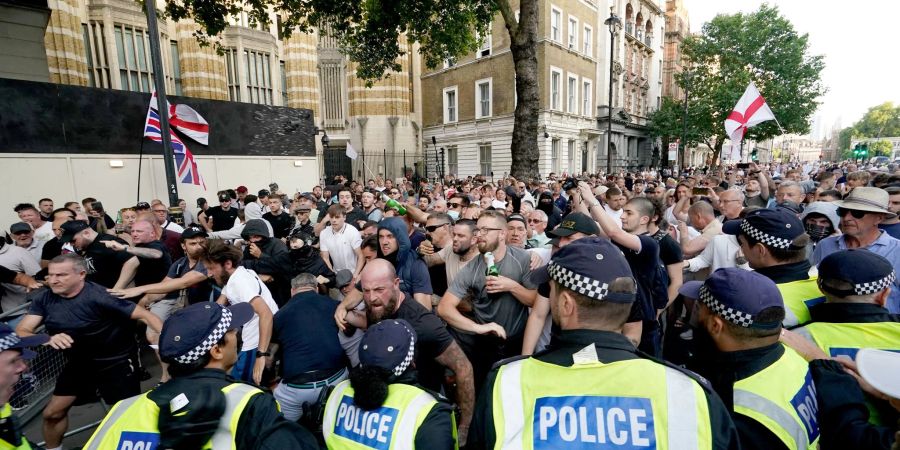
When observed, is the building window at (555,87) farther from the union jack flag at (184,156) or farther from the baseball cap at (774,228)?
the baseball cap at (774,228)

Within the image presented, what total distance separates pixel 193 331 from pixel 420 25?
42.0 feet

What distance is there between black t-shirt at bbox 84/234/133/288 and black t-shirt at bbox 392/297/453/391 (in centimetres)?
383

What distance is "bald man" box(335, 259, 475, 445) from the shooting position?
113 inches

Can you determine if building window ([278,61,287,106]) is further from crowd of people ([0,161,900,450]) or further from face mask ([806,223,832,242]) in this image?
face mask ([806,223,832,242])

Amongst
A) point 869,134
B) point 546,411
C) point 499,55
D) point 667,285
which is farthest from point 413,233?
point 869,134

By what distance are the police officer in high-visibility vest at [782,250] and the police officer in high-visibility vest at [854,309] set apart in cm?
27

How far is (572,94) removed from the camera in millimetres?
28344

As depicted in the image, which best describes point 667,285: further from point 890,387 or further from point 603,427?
point 603,427

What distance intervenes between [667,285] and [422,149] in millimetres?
28039

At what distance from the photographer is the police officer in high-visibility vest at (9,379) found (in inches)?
69.2

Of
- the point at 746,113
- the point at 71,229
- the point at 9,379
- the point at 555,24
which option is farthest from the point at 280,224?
the point at 555,24

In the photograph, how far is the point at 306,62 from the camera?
2367cm

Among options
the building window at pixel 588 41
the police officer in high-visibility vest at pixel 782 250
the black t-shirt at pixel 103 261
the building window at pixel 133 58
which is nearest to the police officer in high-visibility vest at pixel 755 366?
the police officer in high-visibility vest at pixel 782 250

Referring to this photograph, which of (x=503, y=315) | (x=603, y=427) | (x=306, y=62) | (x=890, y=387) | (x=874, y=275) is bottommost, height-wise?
(x=503, y=315)
